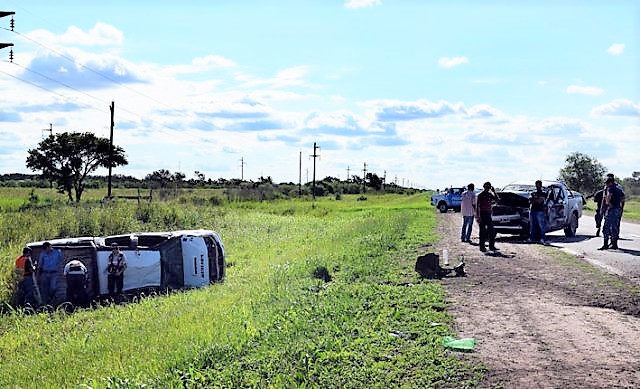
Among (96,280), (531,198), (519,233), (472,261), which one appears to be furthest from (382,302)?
(519,233)

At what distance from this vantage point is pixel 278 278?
1417cm

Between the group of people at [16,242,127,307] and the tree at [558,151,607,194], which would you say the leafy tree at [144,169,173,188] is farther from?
the group of people at [16,242,127,307]

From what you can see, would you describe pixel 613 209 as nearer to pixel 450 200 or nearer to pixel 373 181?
pixel 450 200

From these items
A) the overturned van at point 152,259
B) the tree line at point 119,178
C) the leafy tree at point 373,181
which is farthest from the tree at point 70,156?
the leafy tree at point 373,181

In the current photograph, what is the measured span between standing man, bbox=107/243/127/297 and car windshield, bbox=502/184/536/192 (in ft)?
38.7

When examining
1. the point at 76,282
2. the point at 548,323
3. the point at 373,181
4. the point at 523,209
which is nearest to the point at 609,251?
the point at 523,209

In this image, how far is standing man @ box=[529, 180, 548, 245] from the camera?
1989cm

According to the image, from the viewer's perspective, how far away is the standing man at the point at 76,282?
16.0 m

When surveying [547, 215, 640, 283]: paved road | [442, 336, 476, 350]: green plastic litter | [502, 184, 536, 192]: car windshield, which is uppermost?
[502, 184, 536, 192]: car windshield

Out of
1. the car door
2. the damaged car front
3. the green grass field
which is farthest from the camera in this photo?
the damaged car front

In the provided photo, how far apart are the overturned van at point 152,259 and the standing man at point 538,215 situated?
8.60 m

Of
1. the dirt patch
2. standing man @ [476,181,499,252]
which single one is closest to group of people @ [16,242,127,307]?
the dirt patch

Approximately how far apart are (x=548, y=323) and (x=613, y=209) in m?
10.2

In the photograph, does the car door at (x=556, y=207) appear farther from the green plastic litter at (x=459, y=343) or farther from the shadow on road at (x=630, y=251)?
the green plastic litter at (x=459, y=343)
